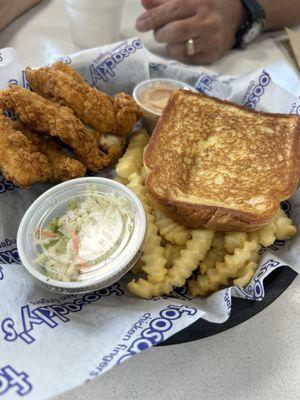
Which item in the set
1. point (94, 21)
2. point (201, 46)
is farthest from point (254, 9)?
point (94, 21)

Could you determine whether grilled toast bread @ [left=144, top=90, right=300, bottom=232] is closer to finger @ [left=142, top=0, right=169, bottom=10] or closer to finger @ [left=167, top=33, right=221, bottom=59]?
finger @ [left=167, top=33, right=221, bottom=59]

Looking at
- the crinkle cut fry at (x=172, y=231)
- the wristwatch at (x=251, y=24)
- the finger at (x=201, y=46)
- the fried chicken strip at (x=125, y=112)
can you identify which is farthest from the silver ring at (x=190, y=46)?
the crinkle cut fry at (x=172, y=231)

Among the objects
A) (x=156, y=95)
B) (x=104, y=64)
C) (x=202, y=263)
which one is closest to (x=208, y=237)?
(x=202, y=263)

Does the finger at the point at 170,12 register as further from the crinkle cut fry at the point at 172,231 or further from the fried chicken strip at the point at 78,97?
the crinkle cut fry at the point at 172,231

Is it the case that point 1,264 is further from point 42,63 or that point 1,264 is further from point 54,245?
point 42,63

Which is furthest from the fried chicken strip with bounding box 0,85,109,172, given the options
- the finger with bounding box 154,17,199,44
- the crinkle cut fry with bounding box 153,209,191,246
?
the finger with bounding box 154,17,199,44

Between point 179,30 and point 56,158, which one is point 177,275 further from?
point 179,30
